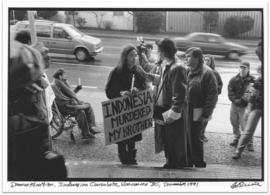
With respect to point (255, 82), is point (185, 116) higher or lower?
lower

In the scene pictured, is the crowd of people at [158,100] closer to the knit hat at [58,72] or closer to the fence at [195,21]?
the knit hat at [58,72]

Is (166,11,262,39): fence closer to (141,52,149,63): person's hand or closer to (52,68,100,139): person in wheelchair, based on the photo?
(141,52,149,63): person's hand

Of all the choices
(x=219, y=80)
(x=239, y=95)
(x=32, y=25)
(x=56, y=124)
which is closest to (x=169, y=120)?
(x=219, y=80)

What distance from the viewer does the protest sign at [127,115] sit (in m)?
6.60

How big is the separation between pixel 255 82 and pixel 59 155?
8.01 feet

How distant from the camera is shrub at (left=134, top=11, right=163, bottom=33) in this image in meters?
6.48

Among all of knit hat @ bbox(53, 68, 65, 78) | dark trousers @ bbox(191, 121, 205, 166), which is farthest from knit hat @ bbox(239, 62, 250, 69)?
knit hat @ bbox(53, 68, 65, 78)

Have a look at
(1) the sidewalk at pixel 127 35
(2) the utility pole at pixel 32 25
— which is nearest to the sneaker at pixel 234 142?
(1) the sidewalk at pixel 127 35

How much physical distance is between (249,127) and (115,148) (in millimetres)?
1630

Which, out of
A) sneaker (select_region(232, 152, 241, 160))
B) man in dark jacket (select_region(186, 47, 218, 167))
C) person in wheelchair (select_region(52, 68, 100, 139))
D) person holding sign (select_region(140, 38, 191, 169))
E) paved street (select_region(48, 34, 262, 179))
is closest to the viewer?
person holding sign (select_region(140, 38, 191, 169))

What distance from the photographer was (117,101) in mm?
6598

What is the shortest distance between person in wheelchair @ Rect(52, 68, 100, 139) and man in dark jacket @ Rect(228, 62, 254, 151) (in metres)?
1.69
